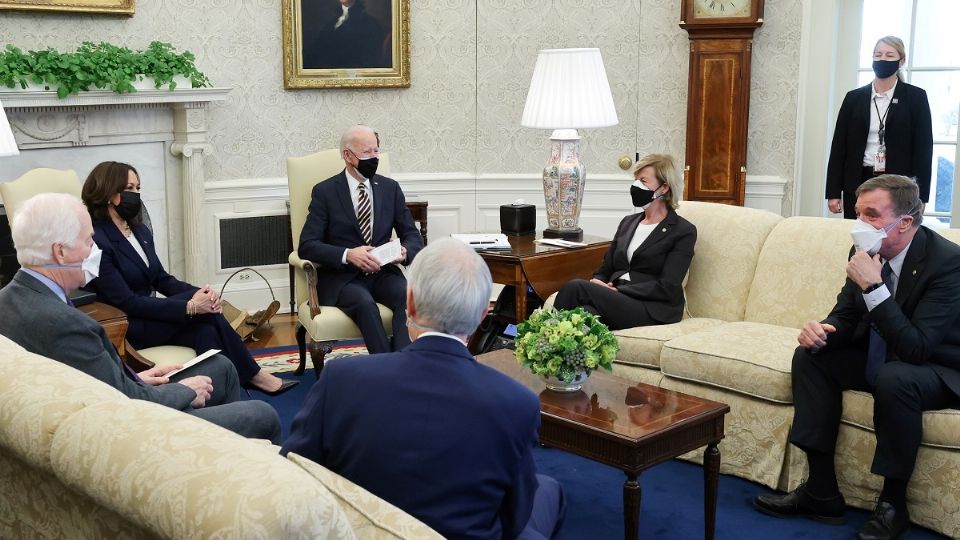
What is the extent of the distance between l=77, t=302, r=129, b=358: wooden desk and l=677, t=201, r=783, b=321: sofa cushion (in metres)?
2.39

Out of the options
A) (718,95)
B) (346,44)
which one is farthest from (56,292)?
(718,95)

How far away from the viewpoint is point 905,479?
339 cm

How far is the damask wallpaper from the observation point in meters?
6.38

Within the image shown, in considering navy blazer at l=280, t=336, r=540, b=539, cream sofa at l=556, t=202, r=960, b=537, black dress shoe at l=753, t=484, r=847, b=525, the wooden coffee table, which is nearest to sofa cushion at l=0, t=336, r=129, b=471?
navy blazer at l=280, t=336, r=540, b=539

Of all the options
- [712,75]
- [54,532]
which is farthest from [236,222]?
[54,532]

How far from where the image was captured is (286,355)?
18.4 ft

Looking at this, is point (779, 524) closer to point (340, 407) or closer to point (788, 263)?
point (788, 263)

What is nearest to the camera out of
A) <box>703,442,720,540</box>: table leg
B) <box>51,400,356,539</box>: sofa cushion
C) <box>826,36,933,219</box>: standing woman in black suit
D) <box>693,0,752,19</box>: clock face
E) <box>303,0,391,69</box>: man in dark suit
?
<box>51,400,356,539</box>: sofa cushion

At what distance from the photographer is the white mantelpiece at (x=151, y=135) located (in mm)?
5355

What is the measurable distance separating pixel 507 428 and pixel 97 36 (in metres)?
4.65

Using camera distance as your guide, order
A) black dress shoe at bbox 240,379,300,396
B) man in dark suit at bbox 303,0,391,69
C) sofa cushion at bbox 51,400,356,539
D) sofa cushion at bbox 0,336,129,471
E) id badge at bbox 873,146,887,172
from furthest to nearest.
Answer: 1. man in dark suit at bbox 303,0,391,69
2. id badge at bbox 873,146,887,172
3. black dress shoe at bbox 240,379,300,396
4. sofa cushion at bbox 0,336,129,471
5. sofa cushion at bbox 51,400,356,539

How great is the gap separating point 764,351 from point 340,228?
82.6 inches

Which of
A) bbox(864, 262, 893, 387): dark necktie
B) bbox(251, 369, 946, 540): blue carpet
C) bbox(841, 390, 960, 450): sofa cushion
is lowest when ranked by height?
bbox(251, 369, 946, 540): blue carpet

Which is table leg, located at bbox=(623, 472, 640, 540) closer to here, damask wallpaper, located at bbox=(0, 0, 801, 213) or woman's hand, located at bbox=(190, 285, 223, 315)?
woman's hand, located at bbox=(190, 285, 223, 315)
